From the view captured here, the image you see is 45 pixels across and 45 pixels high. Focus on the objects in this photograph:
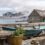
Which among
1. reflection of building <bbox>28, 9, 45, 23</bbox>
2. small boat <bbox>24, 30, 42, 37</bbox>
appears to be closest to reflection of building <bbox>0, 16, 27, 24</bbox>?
reflection of building <bbox>28, 9, 45, 23</bbox>

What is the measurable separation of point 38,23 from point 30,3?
514 mm

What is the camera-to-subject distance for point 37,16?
2947 mm

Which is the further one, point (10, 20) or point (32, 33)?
point (10, 20)

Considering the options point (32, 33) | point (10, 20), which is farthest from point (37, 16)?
point (32, 33)

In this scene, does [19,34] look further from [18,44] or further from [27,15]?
[27,15]

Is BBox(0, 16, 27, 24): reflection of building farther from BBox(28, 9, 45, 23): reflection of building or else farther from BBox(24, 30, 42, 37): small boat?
BBox(24, 30, 42, 37): small boat

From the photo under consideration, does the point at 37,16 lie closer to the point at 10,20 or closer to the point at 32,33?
the point at 10,20

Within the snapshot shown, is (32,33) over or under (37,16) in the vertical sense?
under

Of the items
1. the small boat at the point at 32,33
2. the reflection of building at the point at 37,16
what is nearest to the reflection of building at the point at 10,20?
the reflection of building at the point at 37,16

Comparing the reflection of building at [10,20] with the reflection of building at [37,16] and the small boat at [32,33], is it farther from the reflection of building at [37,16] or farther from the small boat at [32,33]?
the small boat at [32,33]

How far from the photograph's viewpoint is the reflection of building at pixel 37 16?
2897 millimetres

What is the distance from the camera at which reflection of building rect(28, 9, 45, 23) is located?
2.90 meters

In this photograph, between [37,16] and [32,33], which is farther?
[37,16]

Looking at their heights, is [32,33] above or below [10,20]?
below
